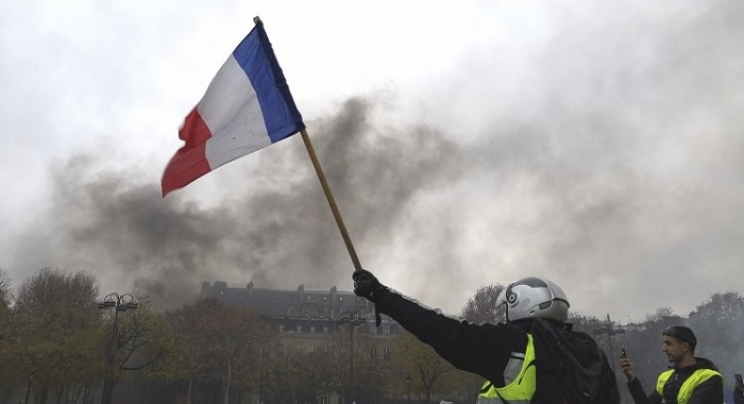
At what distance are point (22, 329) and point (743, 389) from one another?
35584 mm

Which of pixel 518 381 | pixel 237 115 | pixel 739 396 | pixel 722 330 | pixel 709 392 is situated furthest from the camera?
pixel 722 330

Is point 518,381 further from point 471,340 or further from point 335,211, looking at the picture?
point 335,211

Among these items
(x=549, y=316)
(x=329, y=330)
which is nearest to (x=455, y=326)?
(x=549, y=316)

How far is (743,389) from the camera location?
28.3ft

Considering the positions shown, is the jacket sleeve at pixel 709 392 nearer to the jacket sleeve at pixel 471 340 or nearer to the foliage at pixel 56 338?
the jacket sleeve at pixel 471 340

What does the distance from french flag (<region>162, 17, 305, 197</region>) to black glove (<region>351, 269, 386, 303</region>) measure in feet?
8.66

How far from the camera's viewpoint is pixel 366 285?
11.4 ft

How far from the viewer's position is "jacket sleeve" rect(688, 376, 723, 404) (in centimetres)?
465

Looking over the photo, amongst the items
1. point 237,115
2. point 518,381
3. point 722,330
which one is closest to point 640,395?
point 518,381

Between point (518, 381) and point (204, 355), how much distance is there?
53243 mm

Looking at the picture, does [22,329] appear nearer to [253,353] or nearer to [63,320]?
[63,320]

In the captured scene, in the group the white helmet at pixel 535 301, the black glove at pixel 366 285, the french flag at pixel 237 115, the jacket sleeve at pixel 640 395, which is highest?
the french flag at pixel 237 115

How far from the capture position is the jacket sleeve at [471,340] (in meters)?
3.10

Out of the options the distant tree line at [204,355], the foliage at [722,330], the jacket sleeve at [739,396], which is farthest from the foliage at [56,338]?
the foliage at [722,330]
